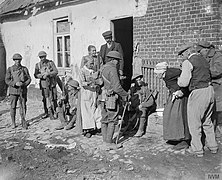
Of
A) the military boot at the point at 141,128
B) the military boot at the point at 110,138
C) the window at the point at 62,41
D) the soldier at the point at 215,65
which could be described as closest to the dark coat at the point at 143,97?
the military boot at the point at 141,128

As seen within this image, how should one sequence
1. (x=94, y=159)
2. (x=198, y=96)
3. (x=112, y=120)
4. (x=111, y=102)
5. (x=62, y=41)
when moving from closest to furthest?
(x=198, y=96), (x=94, y=159), (x=111, y=102), (x=112, y=120), (x=62, y=41)

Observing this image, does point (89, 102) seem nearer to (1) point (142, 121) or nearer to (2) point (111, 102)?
(2) point (111, 102)

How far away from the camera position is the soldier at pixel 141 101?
657cm

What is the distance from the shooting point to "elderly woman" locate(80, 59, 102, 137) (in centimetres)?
650

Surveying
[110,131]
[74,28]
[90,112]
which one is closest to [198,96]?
[110,131]

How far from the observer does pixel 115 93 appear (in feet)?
18.7

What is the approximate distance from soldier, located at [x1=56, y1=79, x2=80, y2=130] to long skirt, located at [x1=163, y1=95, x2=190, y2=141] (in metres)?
2.50

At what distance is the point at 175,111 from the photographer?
552 cm

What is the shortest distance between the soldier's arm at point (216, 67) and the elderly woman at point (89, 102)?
2475 mm

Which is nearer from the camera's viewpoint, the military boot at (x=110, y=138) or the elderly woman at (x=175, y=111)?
the elderly woman at (x=175, y=111)

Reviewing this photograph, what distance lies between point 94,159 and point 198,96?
2.12m

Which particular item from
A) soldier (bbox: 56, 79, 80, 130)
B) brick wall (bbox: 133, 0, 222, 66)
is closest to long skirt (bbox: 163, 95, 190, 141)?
brick wall (bbox: 133, 0, 222, 66)

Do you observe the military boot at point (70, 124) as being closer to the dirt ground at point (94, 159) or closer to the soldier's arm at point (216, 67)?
the dirt ground at point (94, 159)

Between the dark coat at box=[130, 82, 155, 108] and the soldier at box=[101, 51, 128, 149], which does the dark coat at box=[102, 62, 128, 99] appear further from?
the dark coat at box=[130, 82, 155, 108]
